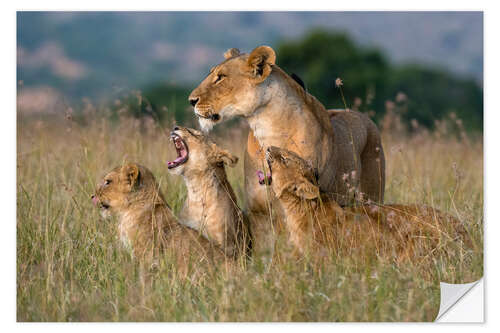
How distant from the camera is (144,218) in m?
6.04

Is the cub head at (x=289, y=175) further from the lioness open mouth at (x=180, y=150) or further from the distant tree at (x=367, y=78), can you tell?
the distant tree at (x=367, y=78)

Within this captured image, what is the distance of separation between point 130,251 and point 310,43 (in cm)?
1392

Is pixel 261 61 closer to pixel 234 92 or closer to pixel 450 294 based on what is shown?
pixel 234 92

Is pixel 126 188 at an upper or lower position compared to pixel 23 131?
A: lower

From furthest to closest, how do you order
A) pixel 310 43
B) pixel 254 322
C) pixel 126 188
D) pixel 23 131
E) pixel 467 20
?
pixel 310 43
pixel 23 131
pixel 467 20
pixel 126 188
pixel 254 322

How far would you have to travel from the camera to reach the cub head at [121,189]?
6121mm

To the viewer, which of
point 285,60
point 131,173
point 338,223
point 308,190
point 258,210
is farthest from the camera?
point 285,60

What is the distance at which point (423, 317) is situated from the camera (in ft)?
17.6

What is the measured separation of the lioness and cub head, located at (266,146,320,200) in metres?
0.15

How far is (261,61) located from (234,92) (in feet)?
1.03

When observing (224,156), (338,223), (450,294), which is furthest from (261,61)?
(450,294)

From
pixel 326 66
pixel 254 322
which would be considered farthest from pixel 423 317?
pixel 326 66
